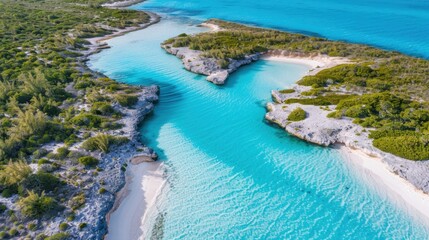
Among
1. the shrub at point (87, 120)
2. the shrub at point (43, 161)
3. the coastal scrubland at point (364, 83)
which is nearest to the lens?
the shrub at point (43, 161)

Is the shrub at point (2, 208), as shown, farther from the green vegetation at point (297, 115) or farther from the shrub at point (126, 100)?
the green vegetation at point (297, 115)

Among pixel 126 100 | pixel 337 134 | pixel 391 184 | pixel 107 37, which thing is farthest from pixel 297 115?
pixel 107 37

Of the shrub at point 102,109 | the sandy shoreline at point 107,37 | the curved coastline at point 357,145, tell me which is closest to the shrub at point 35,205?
the shrub at point 102,109

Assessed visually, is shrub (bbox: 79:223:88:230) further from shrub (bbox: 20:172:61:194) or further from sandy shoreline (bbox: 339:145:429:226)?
sandy shoreline (bbox: 339:145:429:226)

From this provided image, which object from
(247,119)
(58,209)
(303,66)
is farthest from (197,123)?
(303,66)

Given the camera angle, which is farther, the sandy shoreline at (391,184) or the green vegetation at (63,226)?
the sandy shoreline at (391,184)

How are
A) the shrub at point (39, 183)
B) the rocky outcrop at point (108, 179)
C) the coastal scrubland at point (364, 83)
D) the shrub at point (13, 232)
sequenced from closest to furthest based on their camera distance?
1. the shrub at point (13, 232)
2. the rocky outcrop at point (108, 179)
3. the shrub at point (39, 183)
4. the coastal scrubland at point (364, 83)

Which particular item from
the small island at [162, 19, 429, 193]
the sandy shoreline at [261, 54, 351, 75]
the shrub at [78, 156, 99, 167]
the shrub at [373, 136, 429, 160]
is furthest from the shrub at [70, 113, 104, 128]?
the sandy shoreline at [261, 54, 351, 75]
